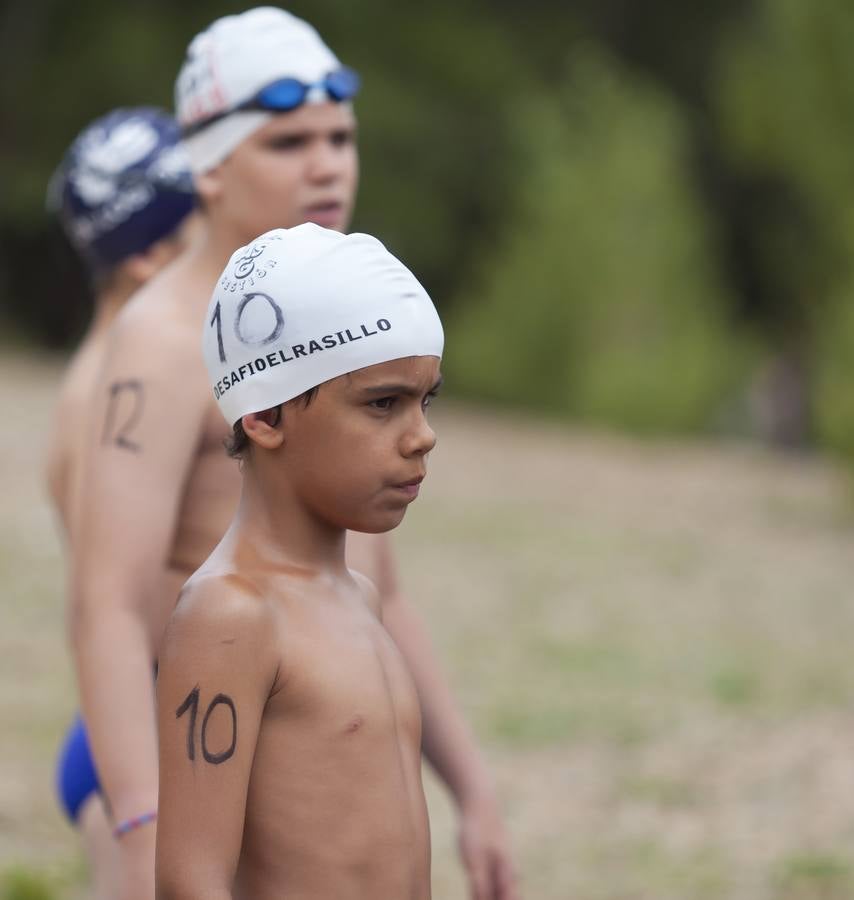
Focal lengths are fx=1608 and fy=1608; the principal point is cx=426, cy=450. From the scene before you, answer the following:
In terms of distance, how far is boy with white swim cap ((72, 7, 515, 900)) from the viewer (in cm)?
282

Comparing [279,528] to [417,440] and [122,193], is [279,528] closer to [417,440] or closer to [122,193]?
[417,440]

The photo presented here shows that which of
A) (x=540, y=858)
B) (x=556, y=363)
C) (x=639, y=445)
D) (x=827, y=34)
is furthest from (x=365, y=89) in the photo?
(x=540, y=858)

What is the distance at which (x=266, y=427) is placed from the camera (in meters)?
2.31

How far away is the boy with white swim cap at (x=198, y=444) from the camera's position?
2816 mm

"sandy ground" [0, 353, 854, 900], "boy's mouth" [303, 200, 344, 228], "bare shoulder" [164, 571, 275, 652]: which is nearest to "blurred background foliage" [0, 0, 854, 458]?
"sandy ground" [0, 353, 854, 900]

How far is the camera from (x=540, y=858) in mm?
6152

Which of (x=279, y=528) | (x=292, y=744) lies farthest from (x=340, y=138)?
(x=292, y=744)

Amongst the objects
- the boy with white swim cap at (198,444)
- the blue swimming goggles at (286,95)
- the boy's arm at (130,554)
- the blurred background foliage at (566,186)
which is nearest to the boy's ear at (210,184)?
the boy with white swim cap at (198,444)

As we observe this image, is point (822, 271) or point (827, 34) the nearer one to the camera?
point (827, 34)

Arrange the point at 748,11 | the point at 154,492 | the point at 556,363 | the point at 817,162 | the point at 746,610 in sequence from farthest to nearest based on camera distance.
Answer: the point at 748,11 → the point at 556,363 → the point at 817,162 → the point at 746,610 → the point at 154,492

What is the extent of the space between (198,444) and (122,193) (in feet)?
5.86

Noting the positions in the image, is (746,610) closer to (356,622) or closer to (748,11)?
(356,622)

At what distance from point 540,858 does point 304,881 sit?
161 inches

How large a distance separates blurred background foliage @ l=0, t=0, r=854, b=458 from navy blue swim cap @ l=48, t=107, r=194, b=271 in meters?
11.8
